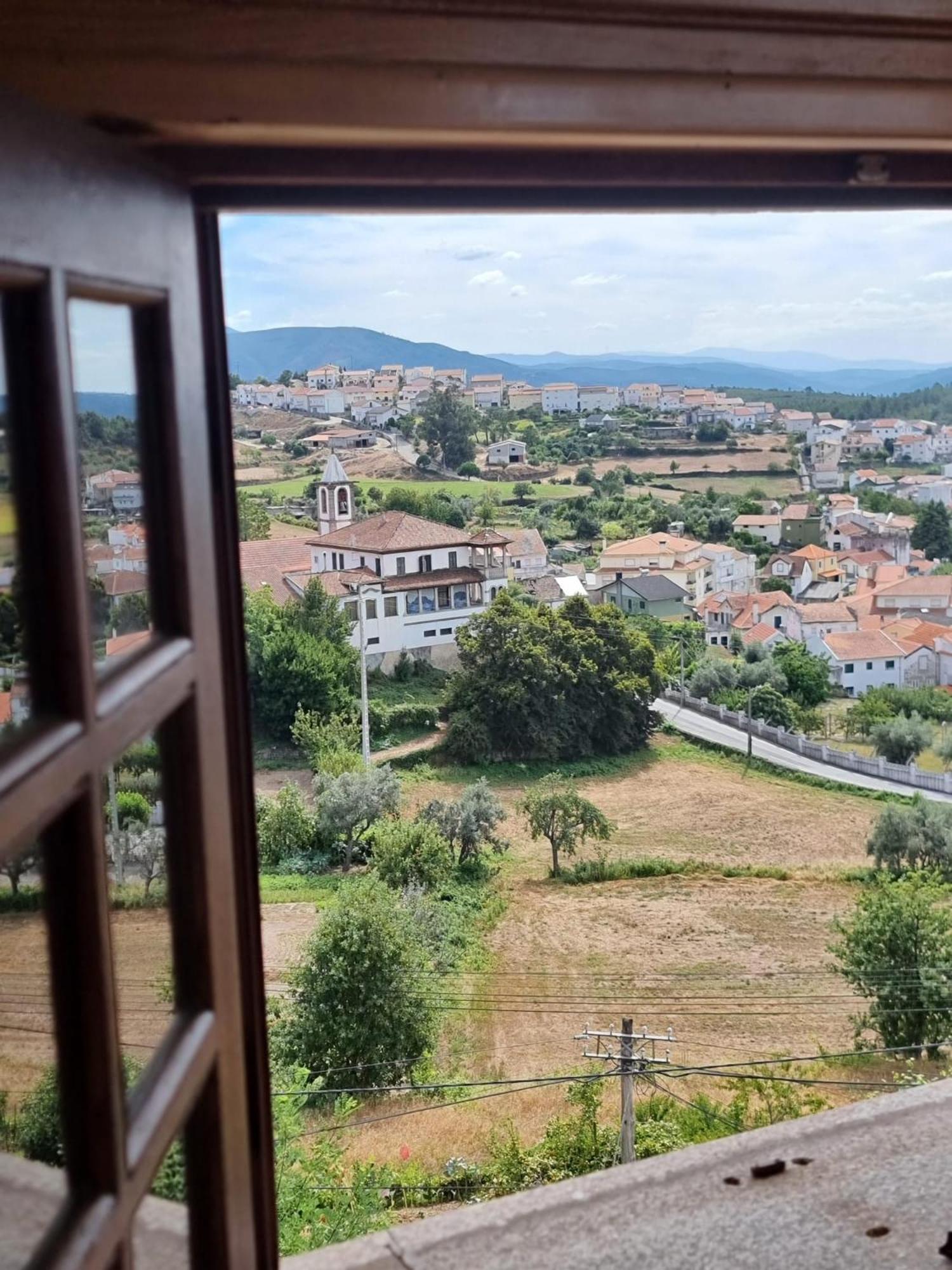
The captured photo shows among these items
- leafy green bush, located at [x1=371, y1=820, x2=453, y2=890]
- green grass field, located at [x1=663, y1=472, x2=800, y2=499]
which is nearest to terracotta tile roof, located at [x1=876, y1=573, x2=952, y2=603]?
green grass field, located at [x1=663, y1=472, x2=800, y2=499]

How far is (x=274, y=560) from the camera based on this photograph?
8141 millimetres

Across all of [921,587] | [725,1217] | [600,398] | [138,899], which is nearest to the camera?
[138,899]

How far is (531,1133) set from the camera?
22.0ft

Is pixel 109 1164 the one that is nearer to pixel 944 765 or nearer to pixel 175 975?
pixel 175 975

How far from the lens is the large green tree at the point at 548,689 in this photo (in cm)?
841

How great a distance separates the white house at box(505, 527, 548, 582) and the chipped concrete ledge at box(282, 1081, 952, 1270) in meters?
7.95

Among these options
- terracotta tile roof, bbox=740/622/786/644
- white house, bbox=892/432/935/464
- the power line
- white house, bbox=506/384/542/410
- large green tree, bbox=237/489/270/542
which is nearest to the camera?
white house, bbox=892/432/935/464

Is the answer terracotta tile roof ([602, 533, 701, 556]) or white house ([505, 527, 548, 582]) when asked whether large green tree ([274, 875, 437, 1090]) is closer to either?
white house ([505, 527, 548, 582])

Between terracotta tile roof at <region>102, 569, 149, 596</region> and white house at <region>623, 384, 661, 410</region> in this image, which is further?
white house at <region>623, 384, 661, 410</region>

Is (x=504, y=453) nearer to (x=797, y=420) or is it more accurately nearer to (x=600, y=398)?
(x=600, y=398)

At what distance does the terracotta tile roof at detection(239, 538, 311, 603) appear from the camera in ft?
25.8

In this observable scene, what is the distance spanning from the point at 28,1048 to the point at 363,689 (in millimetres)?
7673

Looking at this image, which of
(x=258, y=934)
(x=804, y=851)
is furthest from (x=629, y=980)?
(x=258, y=934)

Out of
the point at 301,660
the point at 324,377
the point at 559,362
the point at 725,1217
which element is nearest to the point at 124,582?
the point at 725,1217
